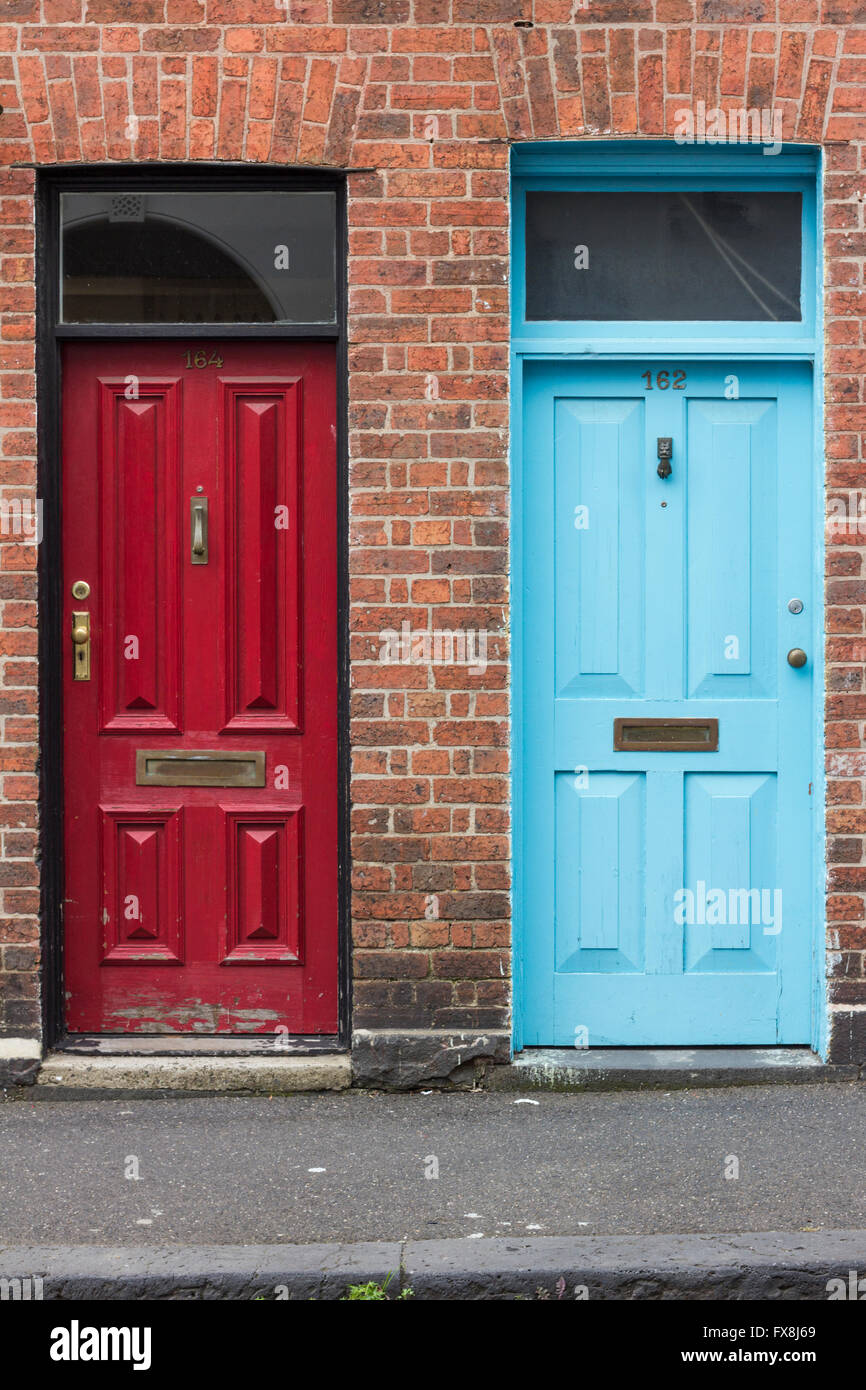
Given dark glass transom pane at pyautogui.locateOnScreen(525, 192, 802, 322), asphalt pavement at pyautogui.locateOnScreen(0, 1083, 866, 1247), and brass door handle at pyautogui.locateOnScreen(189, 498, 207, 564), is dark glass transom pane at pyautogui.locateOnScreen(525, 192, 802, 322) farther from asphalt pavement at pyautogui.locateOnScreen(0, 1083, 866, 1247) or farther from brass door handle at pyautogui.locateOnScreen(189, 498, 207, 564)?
asphalt pavement at pyautogui.locateOnScreen(0, 1083, 866, 1247)

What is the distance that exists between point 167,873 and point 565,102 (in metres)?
3.19

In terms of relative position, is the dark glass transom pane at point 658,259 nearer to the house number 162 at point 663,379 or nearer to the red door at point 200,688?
the house number 162 at point 663,379

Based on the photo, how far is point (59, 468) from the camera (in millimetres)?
5754

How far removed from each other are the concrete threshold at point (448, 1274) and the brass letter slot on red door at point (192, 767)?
207 cm

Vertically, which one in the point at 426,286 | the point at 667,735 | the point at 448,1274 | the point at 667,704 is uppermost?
the point at 426,286

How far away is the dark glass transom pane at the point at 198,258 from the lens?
5715mm

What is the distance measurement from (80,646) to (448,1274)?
111 inches

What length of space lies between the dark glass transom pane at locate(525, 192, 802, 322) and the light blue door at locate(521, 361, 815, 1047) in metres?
0.22

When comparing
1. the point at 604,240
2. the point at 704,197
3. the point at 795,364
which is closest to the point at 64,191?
the point at 604,240

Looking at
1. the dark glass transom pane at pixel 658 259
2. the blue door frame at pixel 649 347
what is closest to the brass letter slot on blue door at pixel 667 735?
the blue door frame at pixel 649 347

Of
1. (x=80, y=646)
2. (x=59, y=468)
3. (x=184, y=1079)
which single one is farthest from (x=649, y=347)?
(x=184, y=1079)

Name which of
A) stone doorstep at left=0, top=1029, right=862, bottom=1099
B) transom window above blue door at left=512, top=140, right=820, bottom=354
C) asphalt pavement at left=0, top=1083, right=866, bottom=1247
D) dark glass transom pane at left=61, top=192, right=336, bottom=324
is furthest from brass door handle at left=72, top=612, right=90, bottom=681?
transom window above blue door at left=512, top=140, right=820, bottom=354

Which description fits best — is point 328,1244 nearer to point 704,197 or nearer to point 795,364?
point 795,364

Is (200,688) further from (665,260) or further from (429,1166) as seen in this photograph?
(665,260)
